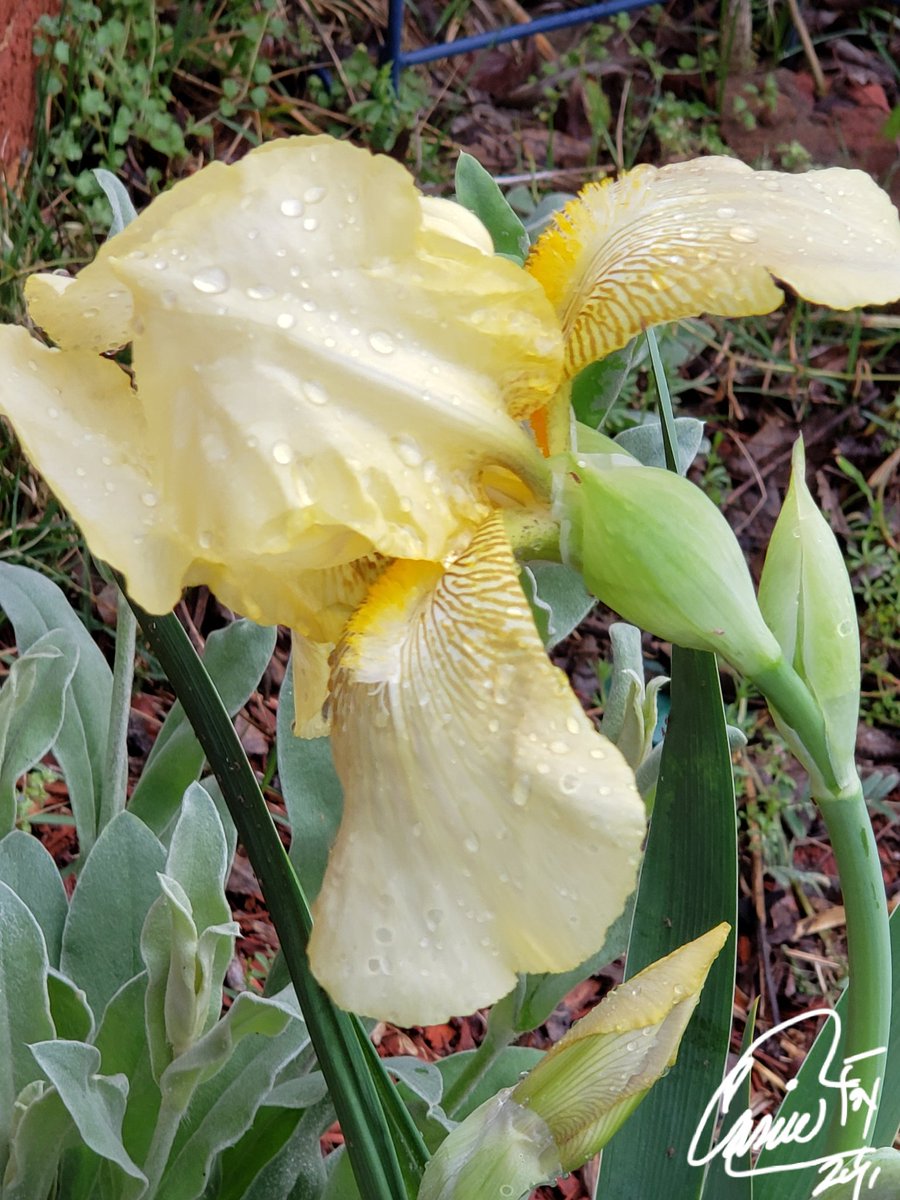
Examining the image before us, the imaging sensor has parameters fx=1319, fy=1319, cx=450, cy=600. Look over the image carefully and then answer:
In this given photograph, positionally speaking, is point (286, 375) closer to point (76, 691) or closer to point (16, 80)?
point (76, 691)

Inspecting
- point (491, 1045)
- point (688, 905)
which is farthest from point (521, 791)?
point (491, 1045)

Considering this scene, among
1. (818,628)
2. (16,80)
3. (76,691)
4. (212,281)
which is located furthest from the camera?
(16,80)

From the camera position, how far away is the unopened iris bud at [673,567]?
0.54m

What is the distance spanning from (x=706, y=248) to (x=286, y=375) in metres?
0.22

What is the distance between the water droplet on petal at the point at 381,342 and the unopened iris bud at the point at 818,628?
0.69 ft

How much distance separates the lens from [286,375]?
19.3 inches

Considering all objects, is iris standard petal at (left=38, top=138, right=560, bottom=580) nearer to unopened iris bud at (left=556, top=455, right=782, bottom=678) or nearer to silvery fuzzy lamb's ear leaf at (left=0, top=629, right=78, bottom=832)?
unopened iris bud at (left=556, top=455, right=782, bottom=678)

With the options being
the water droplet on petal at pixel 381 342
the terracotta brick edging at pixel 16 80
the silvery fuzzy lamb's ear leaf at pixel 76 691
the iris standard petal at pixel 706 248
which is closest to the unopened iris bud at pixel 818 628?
the iris standard petal at pixel 706 248

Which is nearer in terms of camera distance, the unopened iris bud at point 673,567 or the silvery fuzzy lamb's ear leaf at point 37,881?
the unopened iris bud at point 673,567

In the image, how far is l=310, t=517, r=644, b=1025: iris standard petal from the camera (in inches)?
19.2

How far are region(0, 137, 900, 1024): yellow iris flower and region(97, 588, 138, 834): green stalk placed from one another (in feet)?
1.19

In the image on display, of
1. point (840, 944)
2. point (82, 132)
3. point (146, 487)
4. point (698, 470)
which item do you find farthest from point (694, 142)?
point (146, 487)

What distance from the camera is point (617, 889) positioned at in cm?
49

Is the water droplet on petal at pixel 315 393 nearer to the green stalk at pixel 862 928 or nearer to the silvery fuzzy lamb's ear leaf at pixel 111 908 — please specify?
the green stalk at pixel 862 928
